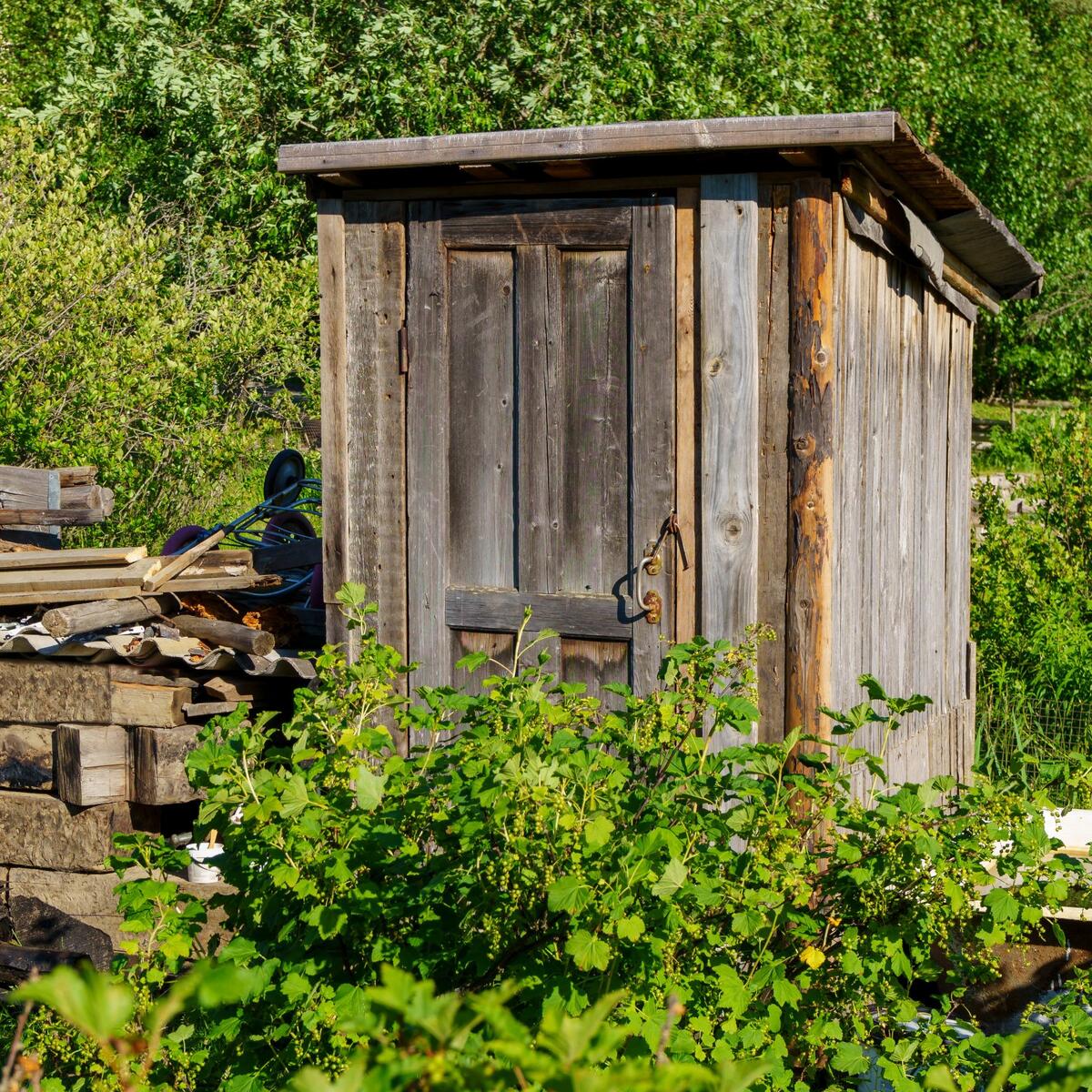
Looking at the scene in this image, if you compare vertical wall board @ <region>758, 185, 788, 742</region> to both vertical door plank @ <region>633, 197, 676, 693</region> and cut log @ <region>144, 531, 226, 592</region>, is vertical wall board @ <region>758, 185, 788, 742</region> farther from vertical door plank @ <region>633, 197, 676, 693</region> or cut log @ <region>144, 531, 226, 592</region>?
cut log @ <region>144, 531, 226, 592</region>

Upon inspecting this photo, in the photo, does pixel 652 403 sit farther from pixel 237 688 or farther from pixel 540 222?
pixel 237 688

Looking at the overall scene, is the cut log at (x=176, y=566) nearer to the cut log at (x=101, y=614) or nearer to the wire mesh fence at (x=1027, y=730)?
the cut log at (x=101, y=614)

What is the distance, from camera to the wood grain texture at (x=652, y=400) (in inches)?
192

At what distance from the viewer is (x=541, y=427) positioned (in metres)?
5.07

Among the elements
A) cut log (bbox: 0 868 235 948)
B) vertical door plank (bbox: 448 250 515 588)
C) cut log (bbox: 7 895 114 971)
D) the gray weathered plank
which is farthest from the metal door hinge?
cut log (bbox: 7 895 114 971)

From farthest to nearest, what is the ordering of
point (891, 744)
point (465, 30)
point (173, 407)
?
1. point (465, 30)
2. point (173, 407)
3. point (891, 744)

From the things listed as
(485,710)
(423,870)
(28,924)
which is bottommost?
(28,924)

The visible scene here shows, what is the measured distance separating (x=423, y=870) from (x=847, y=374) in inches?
111

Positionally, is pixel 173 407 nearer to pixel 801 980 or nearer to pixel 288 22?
pixel 288 22

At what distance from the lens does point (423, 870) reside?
2945 mm

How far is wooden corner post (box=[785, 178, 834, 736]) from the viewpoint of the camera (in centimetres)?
470

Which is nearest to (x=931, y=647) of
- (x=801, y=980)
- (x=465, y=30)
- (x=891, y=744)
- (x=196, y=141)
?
(x=891, y=744)

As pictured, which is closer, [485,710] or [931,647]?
[485,710]

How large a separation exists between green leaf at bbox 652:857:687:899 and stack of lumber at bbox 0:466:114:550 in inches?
208
